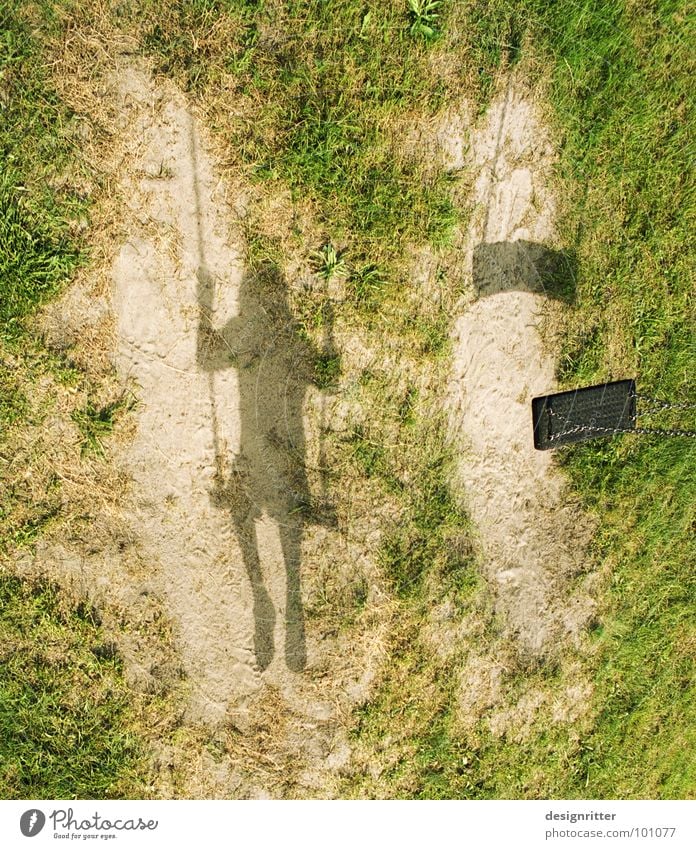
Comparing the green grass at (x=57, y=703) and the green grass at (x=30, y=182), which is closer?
the green grass at (x=30, y=182)

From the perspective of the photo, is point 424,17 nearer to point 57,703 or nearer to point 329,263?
point 329,263

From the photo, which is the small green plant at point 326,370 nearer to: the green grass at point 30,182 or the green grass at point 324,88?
the green grass at point 324,88

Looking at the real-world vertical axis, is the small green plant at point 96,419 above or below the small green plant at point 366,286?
below

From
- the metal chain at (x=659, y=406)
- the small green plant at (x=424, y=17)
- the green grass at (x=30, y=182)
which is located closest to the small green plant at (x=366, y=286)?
the small green plant at (x=424, y=17)
